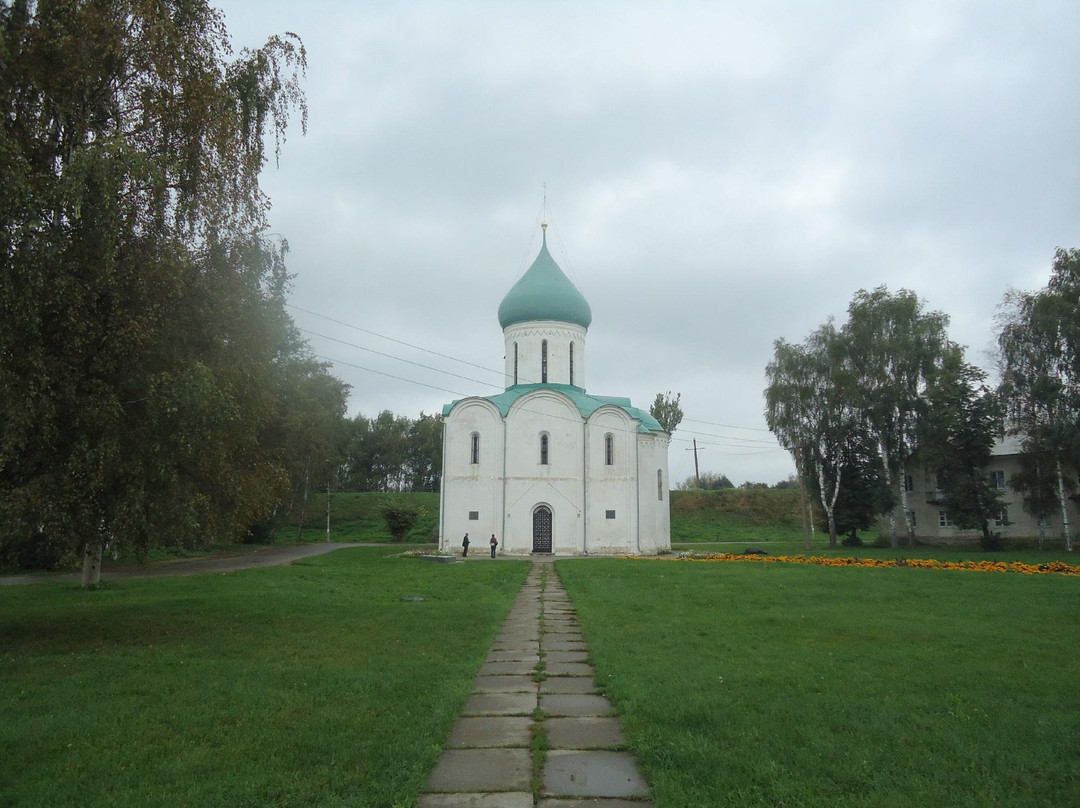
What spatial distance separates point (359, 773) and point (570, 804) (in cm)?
153

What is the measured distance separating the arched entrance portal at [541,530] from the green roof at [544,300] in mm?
9262

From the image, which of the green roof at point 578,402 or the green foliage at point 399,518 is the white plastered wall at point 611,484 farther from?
the green foliage at point 399,518

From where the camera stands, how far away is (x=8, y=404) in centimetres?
884

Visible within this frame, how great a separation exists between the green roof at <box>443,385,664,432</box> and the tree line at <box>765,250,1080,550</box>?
6.62 metres

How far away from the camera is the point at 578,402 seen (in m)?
36.0

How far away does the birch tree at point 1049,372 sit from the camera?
3091cm

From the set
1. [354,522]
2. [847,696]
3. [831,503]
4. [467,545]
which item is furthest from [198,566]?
[831,503]

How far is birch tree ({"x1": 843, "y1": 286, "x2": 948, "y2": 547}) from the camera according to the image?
120ft

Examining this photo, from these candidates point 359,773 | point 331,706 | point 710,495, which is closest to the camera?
point 359,773

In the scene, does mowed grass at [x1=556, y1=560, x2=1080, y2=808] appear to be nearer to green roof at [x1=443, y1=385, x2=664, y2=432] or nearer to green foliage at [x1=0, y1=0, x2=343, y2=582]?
green foliage at [x1=0, y1=0, x2=343, y2=582]

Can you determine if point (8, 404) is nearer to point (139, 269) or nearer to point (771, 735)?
point (139, 269)

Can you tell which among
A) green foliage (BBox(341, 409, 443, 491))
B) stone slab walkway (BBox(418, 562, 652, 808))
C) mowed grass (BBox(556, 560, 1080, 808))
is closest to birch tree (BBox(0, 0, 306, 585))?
stone slab walkway (BBox(418, 562, 652, 808))

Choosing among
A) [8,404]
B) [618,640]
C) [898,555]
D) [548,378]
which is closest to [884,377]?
[898,555]

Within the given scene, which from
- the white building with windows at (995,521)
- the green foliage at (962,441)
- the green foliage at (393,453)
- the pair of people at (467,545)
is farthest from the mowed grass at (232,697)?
the green foliage at (393,453)
